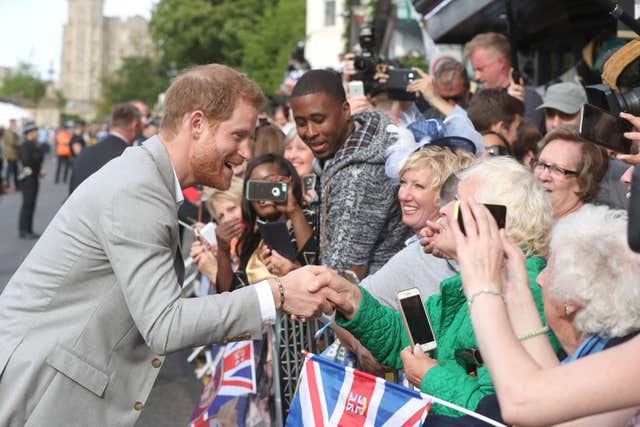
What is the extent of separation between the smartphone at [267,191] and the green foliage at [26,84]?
352ft

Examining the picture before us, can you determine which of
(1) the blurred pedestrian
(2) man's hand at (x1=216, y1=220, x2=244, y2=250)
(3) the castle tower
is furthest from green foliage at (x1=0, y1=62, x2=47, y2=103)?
(2) man's hand at (x1=216, y1=220, x2=244, y2=250)

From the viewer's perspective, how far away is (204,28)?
2037 inches

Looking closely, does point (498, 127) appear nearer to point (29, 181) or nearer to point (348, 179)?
point (348, 179)

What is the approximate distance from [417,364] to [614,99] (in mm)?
1711

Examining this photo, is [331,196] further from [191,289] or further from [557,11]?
[557,11]

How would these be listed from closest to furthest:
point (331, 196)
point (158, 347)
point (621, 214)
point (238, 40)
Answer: point (621, 214) < point (158, 347) < point (331, 196) < point (238, 40)

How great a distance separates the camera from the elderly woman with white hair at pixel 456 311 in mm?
2969

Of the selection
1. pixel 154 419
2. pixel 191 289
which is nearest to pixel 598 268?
pixel 154 419

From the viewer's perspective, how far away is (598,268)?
2482mm

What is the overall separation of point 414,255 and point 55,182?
105 ft

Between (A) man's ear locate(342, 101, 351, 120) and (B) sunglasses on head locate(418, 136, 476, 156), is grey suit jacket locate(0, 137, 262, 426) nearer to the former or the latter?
(B) sunglasses on head locate(418, 136, 476, 156)

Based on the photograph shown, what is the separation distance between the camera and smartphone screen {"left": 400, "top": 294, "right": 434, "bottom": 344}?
3281 mm

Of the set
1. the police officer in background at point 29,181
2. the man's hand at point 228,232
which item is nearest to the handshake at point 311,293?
the man's hand at point 228,232

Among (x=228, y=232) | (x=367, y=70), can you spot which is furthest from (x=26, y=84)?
(x=228, y=232)
